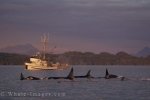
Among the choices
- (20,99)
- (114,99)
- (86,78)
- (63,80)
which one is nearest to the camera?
(20,99)

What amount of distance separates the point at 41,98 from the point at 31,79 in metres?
44.6

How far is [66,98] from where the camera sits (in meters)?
57.9

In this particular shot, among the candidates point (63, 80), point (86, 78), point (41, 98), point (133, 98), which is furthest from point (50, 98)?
point (86, 78)

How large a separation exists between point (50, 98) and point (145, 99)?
11618mm

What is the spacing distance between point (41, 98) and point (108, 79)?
49.4 meters

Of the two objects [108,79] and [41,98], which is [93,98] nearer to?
[41,98]

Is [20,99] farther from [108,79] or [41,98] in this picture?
[108,79]

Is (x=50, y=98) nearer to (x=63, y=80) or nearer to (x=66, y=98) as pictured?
(x=66, y=98)

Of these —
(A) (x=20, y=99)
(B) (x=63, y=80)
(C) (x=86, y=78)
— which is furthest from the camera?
(C) (x=86, y=78)

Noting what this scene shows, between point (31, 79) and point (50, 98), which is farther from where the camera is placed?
point (31, 79)

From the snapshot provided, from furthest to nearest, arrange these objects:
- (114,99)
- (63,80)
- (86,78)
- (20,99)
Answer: (86,78) → (63,80) → (114,99) → (20,99)

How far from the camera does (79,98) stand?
58.5m

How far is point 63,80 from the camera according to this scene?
9962 cm

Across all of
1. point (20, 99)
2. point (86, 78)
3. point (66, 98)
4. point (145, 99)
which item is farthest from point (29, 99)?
point (86, 78)
